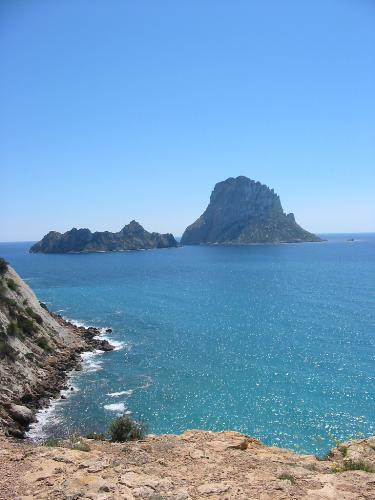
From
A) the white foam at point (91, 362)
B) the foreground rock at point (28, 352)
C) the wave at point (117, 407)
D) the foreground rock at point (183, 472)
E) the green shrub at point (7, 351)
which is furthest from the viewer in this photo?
the white foam at point (91, 362)

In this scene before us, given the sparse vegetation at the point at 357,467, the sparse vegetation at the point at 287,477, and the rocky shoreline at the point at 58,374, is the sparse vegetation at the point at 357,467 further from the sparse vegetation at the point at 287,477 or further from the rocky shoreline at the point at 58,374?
the rocky shoreline at the point at 58,374

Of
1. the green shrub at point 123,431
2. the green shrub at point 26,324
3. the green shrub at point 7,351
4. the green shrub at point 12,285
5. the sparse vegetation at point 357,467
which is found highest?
the green shrub at point 12,285

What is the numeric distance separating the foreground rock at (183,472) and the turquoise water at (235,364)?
421 centimetres

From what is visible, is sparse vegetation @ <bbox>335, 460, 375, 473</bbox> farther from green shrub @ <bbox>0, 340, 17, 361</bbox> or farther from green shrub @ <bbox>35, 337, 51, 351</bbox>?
green shrub @ <bbox>35, 337, 51, 351</bbox>

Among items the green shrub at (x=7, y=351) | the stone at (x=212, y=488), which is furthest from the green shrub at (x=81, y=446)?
the green shrub at (x=7, y=351)

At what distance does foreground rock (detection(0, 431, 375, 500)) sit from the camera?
11414mm

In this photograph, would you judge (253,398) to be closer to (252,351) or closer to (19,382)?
(252,351)

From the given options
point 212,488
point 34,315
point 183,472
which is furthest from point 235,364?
point 212,488

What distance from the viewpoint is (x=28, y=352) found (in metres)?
48.8

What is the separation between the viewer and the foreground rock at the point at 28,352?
38375 mm

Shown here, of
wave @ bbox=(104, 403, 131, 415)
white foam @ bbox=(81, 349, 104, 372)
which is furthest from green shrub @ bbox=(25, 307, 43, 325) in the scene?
wave @ bbox=(104, 403, 131, 415)

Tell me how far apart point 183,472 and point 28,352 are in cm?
4091

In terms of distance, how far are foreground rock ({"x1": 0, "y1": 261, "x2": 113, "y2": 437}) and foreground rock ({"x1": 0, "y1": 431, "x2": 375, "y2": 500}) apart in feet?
66.0

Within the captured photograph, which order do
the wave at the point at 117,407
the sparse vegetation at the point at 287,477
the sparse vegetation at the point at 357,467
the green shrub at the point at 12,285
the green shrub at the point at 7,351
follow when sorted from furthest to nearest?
the green shrub at the point at 12,285
the green shrub at the point at 7,351
the wave at the point at 117,407
the sparse vegetation at the point at 357,467
the sparse vegetation at the point at 287,477
